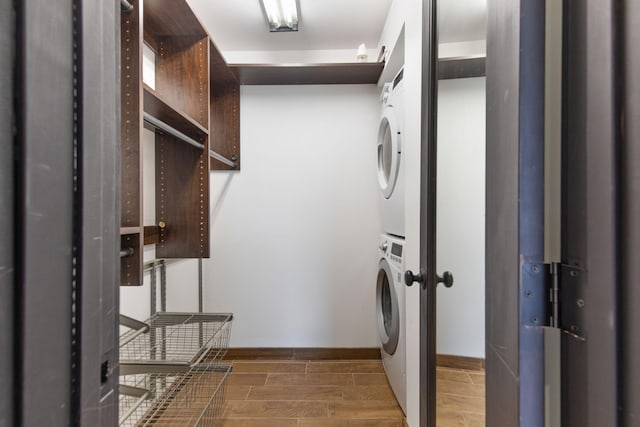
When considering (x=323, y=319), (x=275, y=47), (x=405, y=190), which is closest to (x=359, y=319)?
(x=323, y=319)

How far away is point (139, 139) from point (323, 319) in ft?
6.31

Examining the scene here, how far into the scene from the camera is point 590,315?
0.44 meters

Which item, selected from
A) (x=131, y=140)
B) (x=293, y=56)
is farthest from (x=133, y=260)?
(x=293, y=56)

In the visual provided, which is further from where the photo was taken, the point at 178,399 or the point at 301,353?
the point at 301,353

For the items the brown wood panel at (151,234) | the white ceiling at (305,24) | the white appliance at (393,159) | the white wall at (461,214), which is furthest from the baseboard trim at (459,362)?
the white ceiling at (305,24)

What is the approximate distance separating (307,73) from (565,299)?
2.18 m

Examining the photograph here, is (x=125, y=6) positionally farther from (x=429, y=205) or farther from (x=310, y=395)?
(x=310, y=395)

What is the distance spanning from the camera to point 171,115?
56.4 inches

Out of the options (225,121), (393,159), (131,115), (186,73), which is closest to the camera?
(131,115)

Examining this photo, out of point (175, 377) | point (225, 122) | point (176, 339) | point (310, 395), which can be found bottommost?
point (310, 395)

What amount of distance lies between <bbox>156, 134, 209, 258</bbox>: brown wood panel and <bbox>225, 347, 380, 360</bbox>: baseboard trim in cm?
116

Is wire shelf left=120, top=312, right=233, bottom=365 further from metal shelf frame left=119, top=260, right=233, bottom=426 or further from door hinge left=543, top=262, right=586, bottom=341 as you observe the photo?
door hinge left=543, top=262, right=586, bottom=341

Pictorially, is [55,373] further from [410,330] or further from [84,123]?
[410,330]

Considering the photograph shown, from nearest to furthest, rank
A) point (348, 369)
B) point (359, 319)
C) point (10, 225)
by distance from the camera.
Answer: point (10, 225) → point (348, 369) → point (359, 319)
